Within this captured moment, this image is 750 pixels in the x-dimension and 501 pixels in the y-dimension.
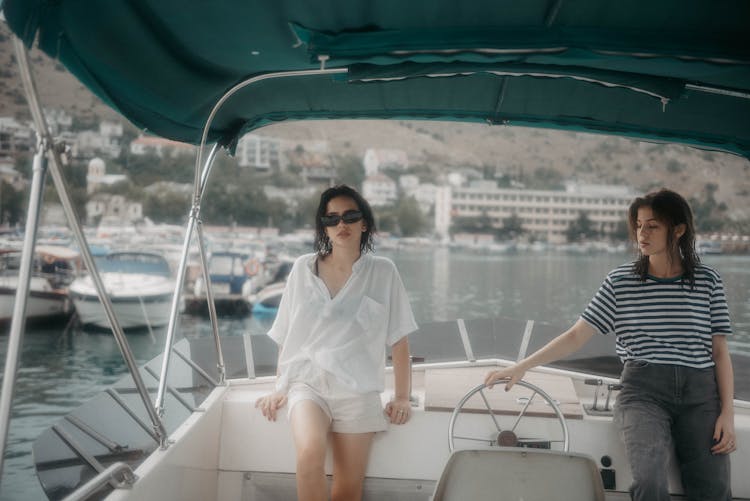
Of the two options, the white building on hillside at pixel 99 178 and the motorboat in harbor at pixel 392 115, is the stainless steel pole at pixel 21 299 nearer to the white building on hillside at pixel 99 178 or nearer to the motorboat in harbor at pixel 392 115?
the motorboat in harbor at pixel 392 115

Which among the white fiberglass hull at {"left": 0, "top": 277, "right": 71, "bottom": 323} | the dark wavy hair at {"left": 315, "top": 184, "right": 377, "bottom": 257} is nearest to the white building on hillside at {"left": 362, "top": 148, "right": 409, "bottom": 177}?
the white fiberglass hull at {"left": 0, "top": 277, "right": 71, "bottom": 323}

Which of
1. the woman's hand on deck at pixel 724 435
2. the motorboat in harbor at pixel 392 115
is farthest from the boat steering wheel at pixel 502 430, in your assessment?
the woman's hand on deck at pixel 724 435

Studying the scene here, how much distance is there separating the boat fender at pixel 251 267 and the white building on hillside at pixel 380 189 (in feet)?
27.6

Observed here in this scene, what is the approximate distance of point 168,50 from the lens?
1881mm

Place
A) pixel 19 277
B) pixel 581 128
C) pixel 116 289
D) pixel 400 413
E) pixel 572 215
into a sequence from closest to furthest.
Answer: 1. pixel 19 277
2. pixel 400 413
3. pixel 581 128
4. pixel 116 289
5. pixel 572 215

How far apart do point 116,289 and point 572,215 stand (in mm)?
18025

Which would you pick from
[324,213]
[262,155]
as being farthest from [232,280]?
[324,213]

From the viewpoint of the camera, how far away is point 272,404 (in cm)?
232

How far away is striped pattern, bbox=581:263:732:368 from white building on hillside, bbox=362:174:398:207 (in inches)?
1376

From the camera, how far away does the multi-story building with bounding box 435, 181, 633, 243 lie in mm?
26469

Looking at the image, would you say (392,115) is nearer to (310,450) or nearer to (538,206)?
(310,450)

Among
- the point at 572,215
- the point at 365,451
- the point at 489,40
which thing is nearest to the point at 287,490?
the point at 365,451

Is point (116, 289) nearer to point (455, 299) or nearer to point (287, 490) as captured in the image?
point (455, 299)

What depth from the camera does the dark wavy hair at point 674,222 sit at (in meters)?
2.20
